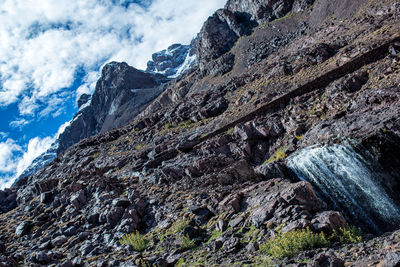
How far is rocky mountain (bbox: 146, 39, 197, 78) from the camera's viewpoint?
12775cm

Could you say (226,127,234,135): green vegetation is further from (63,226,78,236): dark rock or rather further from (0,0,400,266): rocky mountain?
(63,226,78,236): dark rock

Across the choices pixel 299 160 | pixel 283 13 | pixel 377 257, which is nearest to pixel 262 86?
pixel 299 160

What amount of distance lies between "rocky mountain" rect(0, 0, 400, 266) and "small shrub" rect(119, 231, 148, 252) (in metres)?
0.05

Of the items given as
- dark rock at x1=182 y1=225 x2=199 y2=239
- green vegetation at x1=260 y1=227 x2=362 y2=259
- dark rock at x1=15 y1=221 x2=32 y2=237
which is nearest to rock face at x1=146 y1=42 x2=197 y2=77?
dark rock at x1=15 y1=221 x2=32 y2=237

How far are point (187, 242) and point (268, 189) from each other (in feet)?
10.4

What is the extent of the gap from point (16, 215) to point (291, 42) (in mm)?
32876

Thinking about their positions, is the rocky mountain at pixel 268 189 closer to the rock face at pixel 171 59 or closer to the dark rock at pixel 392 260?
the dark rock at pixel 392 260

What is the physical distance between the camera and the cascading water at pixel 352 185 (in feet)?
25.8

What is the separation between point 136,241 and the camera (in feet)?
27.4

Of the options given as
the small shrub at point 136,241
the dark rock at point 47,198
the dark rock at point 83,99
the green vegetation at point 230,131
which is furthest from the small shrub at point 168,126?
the dark rock at point 83,99

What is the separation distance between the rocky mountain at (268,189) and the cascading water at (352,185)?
0.03 meters

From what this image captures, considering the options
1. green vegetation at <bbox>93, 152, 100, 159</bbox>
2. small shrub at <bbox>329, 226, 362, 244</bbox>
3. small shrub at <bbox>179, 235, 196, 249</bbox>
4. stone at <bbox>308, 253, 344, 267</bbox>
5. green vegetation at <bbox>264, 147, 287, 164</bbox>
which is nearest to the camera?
stone at <bbox>308, 253, 344, 267</bbox>

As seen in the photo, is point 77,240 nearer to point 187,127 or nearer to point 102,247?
point 102,247

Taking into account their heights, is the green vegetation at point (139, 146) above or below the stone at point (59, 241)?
above
